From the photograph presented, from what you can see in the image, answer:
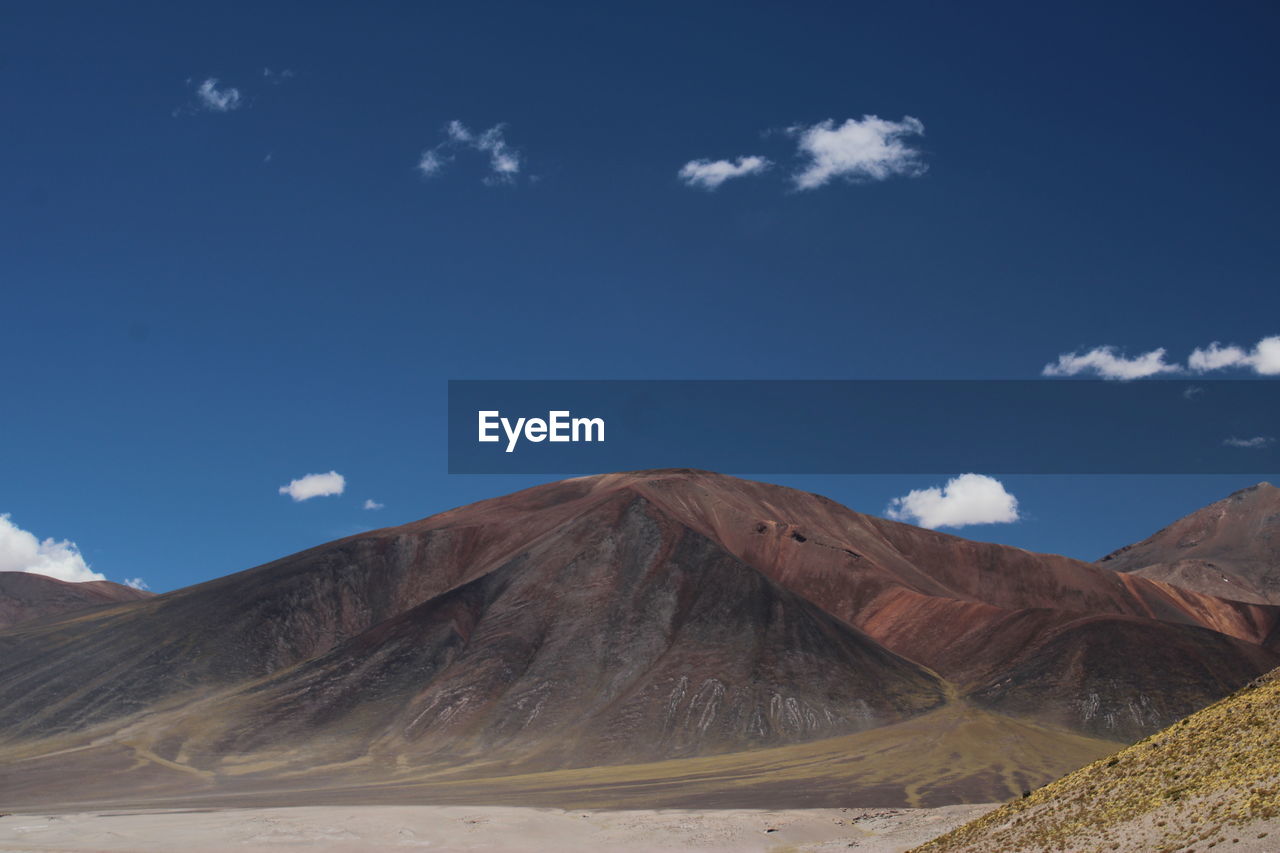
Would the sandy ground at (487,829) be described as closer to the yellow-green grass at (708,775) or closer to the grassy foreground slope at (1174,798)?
the yellow-green grass at (708,775)

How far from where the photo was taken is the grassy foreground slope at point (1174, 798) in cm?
2164

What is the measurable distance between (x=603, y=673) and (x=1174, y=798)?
257 ft

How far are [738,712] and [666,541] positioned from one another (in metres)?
31.8

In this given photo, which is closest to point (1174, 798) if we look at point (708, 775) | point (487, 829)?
point (487, 829)

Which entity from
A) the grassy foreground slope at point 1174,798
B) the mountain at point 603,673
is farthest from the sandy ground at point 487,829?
the grassy foreground slope at point 1174,798

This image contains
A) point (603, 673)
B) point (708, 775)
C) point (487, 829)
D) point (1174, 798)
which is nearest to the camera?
point (1174, 798)

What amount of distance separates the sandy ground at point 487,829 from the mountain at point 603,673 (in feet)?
21.8

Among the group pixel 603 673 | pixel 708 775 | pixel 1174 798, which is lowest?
pixel 708 775

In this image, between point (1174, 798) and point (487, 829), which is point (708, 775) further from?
point (1174, 798)

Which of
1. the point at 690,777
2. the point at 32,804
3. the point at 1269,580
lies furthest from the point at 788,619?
the point at 1269,580

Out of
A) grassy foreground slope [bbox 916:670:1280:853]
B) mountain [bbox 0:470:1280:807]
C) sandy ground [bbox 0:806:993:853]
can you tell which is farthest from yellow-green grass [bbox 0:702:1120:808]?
grassy foreground slope [bbox 916:670:1280:853]

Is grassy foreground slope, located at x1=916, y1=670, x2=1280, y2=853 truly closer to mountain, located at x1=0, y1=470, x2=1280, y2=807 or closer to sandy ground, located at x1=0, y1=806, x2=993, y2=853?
sandy ground, located at x1=0, y1=806, x2=993, y2=853

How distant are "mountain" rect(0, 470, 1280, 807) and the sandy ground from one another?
6.64 m

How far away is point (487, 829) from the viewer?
170 ft
